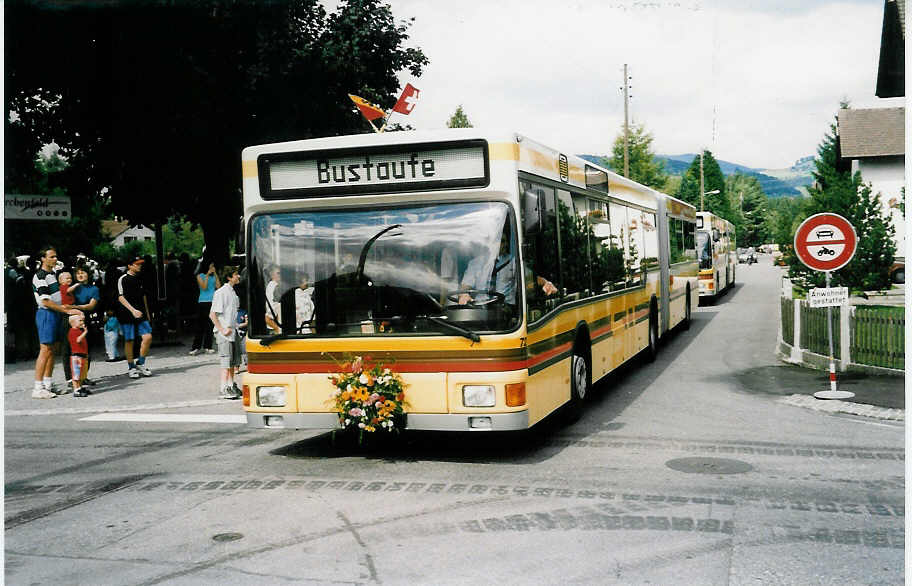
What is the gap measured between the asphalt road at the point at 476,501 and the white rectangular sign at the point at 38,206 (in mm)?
7017

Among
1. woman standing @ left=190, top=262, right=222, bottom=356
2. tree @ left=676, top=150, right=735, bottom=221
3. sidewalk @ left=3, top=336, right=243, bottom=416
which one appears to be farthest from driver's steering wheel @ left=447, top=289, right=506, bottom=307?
tree @ left=676, top=150, right=735, bottom=221

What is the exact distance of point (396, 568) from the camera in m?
5.20

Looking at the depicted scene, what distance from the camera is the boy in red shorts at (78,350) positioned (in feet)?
42.7

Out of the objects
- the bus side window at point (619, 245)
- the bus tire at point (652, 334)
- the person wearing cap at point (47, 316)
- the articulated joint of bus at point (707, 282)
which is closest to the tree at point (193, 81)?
the person wearing cap at point (47, 316)

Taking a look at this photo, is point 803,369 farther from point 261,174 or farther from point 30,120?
point 30,120

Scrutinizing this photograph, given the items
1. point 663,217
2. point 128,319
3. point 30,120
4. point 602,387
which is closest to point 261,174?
point 602,387

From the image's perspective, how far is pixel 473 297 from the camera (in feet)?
24.9

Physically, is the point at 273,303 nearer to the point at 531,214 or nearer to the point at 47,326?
the point at 531,214

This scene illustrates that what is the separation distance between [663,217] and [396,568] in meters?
13.3

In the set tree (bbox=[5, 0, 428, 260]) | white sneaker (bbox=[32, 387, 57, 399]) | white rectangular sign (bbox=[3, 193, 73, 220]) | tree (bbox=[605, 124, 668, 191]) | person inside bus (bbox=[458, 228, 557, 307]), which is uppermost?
tree (bbox=[605, 124, 668, 191])

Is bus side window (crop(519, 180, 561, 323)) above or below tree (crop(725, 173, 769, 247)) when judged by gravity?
below

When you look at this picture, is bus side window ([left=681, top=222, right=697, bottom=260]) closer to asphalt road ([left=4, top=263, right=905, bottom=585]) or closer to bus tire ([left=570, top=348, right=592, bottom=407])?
asphalt road ([left=4, top=263, right=905, bottom=585])

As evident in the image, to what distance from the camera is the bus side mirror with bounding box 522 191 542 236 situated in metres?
7.71

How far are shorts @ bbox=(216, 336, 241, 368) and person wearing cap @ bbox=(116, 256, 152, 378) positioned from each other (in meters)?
2.35
